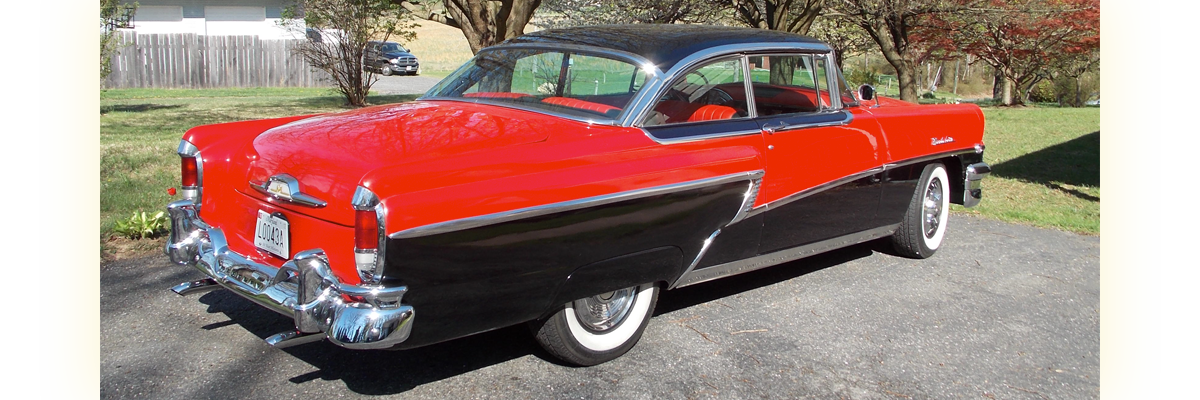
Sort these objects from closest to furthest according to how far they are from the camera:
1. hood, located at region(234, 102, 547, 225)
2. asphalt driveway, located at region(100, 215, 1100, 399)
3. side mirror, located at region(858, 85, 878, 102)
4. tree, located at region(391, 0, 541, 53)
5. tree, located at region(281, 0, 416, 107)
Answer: hood, located at region(234, 102, 547, 225) < asphalt driveway, located at region(100, 215, 1100, 399) < side mirror, located at region(858, 85, 878, 102) < tree, located at region(391, 0, 541, 53) < tree, located at region(281, 0, 416, 107)

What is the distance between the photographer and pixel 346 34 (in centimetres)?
1518

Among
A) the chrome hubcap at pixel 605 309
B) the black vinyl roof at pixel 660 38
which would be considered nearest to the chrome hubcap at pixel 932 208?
the black vinyl roof at pixel 660 38

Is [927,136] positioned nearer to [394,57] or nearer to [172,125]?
[172,125]

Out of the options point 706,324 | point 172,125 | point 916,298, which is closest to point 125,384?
point 706,324

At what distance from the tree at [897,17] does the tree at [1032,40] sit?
1.23m

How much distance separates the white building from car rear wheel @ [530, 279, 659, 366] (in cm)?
2884

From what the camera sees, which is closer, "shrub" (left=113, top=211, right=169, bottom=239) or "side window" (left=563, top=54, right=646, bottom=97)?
"side window" (left=563, top=54, right=646, bottom=97)

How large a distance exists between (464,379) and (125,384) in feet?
4.33

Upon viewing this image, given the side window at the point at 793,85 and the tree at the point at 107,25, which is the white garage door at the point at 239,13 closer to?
the tree at the point at 107,25

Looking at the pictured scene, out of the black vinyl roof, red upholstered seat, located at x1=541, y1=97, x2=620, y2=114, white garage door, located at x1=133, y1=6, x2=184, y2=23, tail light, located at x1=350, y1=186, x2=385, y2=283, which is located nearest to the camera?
tail light, located at x1=350, y1=186, x2=385, y2=283

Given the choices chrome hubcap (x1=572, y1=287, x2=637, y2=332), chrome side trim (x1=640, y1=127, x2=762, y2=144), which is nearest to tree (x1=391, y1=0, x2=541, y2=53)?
chrome side trim (x1=640, y1=127, x2=762, y2=144)

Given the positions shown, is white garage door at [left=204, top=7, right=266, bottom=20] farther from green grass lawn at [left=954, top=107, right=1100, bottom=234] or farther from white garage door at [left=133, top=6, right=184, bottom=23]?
green grass lawn at [left=954, top=107, right=1100, bottom=234]

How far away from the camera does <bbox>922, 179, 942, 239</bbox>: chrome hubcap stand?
19.4ft

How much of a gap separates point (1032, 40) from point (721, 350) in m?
21.9
